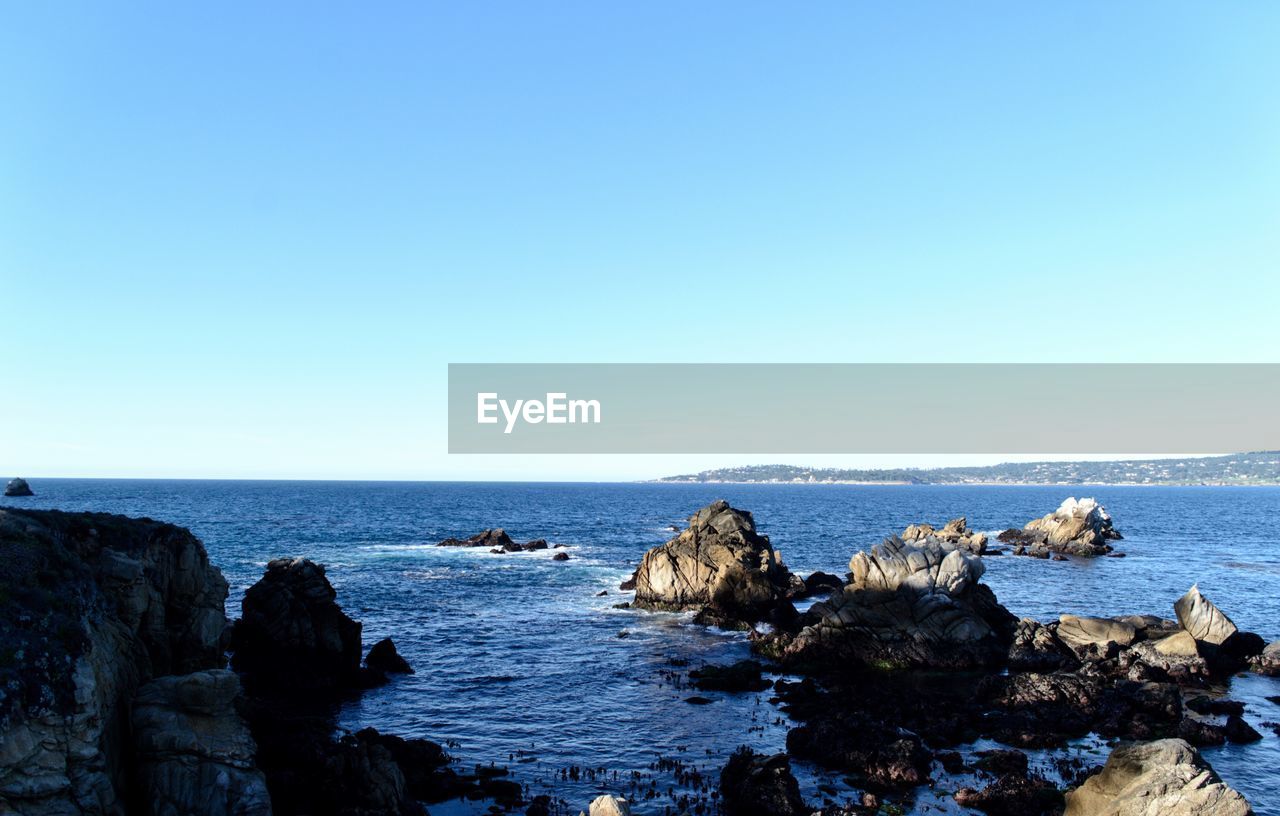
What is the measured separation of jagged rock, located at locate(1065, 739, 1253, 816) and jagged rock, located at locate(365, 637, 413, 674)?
118 ft

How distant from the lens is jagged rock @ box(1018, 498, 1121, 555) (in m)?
109

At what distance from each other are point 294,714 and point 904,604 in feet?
127

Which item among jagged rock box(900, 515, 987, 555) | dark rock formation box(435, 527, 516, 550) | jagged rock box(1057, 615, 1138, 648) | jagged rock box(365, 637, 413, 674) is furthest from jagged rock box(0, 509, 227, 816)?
jagged rock box(900, 515, 987, 555)

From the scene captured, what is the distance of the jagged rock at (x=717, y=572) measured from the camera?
63875 mm

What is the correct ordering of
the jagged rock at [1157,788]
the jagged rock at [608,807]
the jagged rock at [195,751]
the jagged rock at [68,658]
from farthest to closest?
the jagged rock at [1157,788], the jagged rock at [195,751], the jagged rock at [608,807], the jagged rock at [68,658]

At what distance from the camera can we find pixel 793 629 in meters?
55.5

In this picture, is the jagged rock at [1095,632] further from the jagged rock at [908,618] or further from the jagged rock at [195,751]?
the jagged rock at [195,751]

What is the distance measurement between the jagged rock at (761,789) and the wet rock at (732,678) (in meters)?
14.0

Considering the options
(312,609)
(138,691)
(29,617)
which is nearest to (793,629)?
(312,609)

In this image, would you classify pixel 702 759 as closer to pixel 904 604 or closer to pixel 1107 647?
pixel 904 604

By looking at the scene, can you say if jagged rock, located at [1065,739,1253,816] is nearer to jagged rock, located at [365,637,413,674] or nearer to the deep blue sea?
the deep blue sea

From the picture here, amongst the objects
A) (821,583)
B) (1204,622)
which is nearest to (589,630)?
(821,583)

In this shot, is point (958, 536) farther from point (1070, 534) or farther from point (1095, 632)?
point (1095, 632)

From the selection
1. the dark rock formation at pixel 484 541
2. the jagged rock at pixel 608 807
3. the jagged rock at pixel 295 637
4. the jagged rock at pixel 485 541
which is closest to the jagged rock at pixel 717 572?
the jagged rock at pixel 295 637
